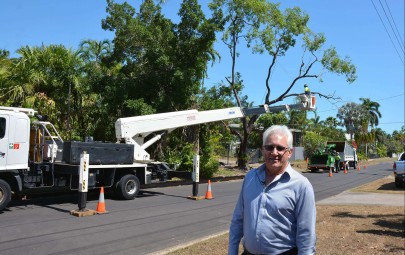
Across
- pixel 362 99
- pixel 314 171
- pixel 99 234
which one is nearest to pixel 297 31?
pixel 314 171

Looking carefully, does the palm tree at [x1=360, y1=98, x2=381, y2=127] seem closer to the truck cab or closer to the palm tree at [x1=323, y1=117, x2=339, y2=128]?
the palm tree at [x1=323, y1=117, x2=339, y2=128]

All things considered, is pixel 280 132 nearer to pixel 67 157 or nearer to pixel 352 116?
pixel 67 157

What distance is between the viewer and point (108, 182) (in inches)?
523

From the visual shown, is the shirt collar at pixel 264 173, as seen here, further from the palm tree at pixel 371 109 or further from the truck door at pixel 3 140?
the palm tree at pixel 371 109

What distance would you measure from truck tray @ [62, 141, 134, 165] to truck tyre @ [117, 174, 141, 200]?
535 millimetres

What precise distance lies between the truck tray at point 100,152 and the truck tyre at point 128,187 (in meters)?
0.54

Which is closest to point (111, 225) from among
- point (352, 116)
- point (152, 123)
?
point (152, 123)

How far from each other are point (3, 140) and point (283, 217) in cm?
959

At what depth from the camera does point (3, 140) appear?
10.8 m

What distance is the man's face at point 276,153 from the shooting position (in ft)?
10.9

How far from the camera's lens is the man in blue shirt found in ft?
10.6

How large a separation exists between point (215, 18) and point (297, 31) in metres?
6.40

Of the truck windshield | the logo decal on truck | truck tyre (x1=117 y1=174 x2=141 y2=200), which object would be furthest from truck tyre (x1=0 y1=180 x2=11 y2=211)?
truck tyre (x1=117 y1=174 x2=141 y2=200)

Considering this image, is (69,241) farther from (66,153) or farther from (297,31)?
(297,31)
